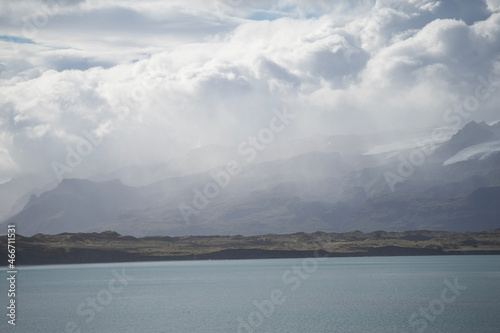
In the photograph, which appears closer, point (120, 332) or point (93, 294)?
point (120, 332)

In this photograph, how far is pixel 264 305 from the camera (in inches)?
3935

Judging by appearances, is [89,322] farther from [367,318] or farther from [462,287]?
[462,287]

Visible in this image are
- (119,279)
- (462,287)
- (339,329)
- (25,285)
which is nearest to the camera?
(339,329)

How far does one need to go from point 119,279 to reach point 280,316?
8417 centimetres

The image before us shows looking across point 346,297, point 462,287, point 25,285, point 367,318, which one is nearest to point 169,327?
point 367,318

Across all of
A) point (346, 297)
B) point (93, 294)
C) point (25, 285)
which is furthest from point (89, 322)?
point (25, 285)

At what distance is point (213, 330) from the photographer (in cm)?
7725

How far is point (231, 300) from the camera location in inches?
4264

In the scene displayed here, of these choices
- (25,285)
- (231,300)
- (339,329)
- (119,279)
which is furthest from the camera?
(119,279)

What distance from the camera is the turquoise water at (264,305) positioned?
7906 cm

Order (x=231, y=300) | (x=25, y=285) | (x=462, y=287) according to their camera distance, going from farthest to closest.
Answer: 1. (x=25, y=285)
2. (x=462, y=287)
3. (x=231, y=300)

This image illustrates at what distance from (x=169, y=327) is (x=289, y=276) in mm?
84886

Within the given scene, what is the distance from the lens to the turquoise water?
7906 centimetres

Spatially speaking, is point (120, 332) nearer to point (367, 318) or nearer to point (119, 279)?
point (367, 318)
